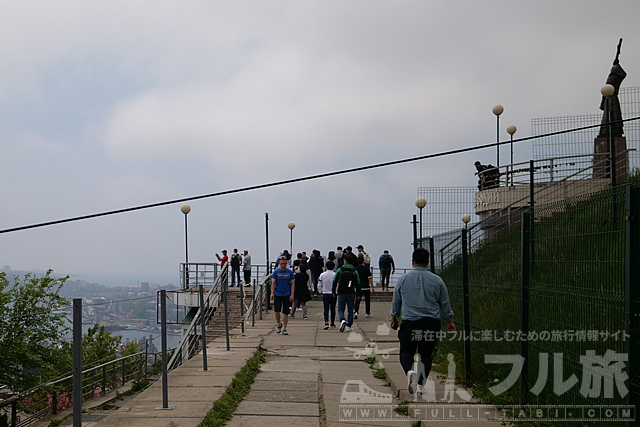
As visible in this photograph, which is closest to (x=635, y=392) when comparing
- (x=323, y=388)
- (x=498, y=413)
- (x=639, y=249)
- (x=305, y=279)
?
(x=639, y=249)

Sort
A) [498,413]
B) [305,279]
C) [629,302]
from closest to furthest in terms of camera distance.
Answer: [629,302]
[498,413]
[305,279]

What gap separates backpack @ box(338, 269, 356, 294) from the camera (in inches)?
550

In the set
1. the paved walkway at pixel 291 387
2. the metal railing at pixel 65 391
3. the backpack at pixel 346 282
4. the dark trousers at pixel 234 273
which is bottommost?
the metal railing at pixel 65 391

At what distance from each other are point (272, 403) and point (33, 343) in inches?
945

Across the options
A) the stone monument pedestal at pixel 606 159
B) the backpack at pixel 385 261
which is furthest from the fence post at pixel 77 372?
the backpack at pixel 385 261

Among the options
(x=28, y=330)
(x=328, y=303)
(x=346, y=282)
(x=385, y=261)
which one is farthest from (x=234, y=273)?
(x=346, y=282)

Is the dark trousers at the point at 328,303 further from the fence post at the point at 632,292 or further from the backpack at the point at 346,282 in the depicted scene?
the fence post at the point at 632,292

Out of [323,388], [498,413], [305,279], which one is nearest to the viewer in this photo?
[498,413]

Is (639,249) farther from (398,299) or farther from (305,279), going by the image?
(305,279)

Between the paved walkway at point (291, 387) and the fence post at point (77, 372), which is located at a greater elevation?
the fence post at point (77, 372)

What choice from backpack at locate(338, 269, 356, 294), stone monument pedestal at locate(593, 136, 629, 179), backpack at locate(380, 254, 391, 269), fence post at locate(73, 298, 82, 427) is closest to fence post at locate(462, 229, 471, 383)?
fence post at locate(73, 298, 82, 427)

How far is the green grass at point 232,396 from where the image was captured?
241 inches

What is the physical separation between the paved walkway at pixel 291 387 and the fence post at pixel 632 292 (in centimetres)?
196

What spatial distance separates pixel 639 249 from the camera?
3939mm
